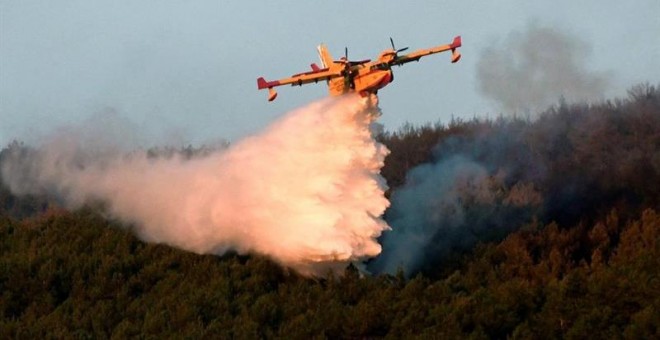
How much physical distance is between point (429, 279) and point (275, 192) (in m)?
5.74

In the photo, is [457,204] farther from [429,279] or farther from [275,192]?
[275,192]

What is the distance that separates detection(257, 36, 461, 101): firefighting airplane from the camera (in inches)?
1783

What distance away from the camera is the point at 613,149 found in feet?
198

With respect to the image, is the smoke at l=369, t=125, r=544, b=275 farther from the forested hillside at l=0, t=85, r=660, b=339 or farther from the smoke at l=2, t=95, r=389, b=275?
the smoke at l=2, t=95, r=389, b=275

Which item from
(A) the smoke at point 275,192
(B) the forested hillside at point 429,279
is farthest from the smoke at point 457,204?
(A) the smoke at point 275,192

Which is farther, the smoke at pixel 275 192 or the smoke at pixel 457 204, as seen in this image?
the smoke at pixel 457 204

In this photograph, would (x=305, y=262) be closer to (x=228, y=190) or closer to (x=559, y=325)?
(x=228, y=190)

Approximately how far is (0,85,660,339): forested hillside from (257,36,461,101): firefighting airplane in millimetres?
5668

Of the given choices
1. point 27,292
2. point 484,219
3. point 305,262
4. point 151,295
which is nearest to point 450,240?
point 484,219

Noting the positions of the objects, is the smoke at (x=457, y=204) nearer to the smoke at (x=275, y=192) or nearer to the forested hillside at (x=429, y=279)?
the forested hillside at (x=429, y=279)

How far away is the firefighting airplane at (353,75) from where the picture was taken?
45.3 metres

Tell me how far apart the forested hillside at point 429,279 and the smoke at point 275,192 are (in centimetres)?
73

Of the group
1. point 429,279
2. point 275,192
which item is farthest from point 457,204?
point 275,192

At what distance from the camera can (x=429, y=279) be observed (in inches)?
1908
